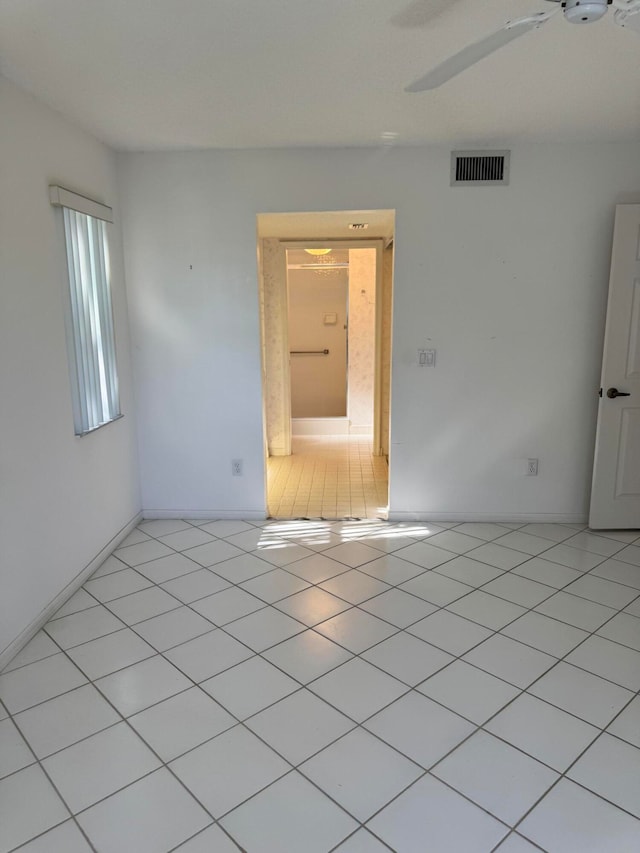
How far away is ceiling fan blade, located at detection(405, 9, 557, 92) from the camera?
1.48 meters

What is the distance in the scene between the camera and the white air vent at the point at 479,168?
319 centimetres

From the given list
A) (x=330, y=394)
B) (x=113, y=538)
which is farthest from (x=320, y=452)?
(x=113, y=538)

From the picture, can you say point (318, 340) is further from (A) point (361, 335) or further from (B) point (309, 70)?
(B) point (309, 70)

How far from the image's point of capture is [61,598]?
260cm

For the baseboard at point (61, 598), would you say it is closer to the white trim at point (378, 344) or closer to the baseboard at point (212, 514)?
the baseboard at point (212, 514)

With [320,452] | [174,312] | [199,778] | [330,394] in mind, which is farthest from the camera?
A: [330,394]

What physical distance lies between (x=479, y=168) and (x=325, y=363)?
429cm

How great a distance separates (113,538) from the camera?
3.23m

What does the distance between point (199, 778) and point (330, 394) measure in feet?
19.9

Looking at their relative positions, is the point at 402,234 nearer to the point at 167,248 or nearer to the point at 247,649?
the point at 167,248

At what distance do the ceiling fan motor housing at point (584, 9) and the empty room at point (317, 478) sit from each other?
11 millimetres

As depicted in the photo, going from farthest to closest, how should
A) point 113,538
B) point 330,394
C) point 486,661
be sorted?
point 330,394, point 113,538, point 486,661

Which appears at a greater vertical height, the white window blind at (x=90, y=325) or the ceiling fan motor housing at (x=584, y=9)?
the ceiling fan motor housing at (x=584, y=9)

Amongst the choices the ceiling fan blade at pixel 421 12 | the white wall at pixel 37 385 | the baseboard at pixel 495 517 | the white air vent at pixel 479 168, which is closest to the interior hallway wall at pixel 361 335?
the baseboard at pixel 495 517
